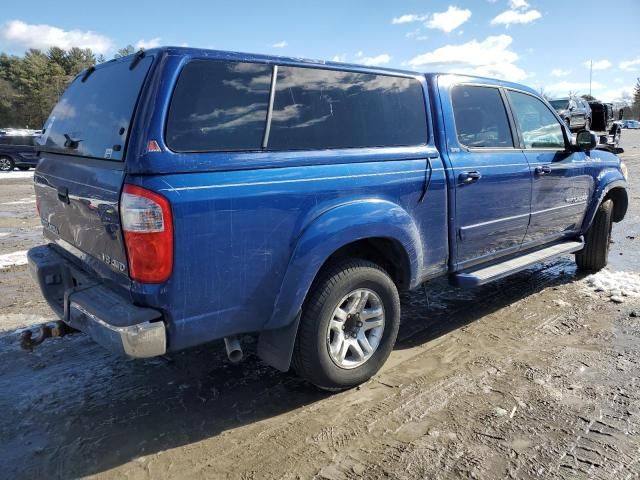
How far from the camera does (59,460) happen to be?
2.68 meters

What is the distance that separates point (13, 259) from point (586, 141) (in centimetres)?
692

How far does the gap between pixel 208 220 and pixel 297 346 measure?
1.04m

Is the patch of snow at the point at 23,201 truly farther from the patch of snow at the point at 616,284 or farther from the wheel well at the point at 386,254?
the patch of snow at the point at 616,284

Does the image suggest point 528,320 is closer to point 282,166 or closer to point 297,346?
point 297,346

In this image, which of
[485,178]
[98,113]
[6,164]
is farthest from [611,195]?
[6,164]

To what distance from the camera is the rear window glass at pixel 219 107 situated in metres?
2.58

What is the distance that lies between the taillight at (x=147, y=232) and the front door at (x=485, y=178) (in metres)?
2.24

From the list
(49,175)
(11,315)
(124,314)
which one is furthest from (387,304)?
(11,315)

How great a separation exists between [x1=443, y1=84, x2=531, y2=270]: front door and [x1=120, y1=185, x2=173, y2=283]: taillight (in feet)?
7.33

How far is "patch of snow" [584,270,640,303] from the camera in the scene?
5.13m

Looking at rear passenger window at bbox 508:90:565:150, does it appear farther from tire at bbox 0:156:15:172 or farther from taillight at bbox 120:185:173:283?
tire at bbox 0:156:15:172

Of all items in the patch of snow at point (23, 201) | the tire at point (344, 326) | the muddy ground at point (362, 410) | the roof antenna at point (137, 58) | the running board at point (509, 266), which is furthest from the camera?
the patch of snow at point (23, 201)

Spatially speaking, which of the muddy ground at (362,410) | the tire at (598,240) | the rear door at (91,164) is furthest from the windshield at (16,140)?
the tire at (598,240)

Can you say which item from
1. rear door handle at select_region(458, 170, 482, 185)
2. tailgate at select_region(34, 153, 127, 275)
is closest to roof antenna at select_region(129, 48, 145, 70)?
tailgate at select_region(34, 153, 127, 275)
